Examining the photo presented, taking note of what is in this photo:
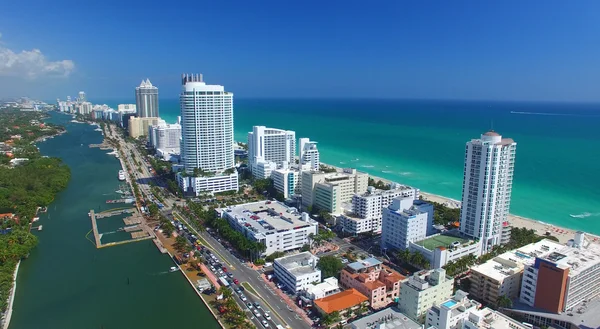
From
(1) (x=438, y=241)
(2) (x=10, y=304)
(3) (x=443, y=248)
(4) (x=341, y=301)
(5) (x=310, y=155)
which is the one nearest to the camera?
(4) (x=341, y=301)

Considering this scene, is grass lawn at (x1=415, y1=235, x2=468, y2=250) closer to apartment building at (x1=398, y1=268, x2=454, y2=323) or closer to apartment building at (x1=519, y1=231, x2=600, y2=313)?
apartment building at (x1=398, y1=268, x2=454, y2=323)

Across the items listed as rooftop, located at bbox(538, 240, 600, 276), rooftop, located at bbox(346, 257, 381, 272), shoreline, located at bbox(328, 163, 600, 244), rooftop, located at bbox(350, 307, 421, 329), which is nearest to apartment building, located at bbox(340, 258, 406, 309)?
rooftop, located at bbox(346, 257, 381, 272)

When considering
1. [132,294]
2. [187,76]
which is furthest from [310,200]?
[187,76]

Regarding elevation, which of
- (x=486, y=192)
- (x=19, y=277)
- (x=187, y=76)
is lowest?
(x=19, y=277)

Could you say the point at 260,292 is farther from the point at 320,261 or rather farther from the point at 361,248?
the point at 361,248

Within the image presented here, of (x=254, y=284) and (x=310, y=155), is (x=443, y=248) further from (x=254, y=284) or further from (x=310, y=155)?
(x=310, y=155)

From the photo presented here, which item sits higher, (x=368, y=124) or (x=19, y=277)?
(x=368, y=124)

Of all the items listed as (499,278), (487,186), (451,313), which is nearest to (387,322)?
(451,313)

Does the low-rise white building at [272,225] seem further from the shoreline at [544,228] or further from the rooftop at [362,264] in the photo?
the shoreline at [544,228]
